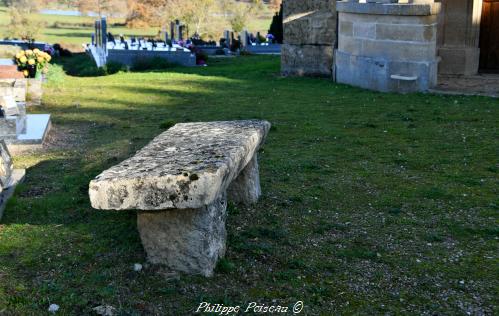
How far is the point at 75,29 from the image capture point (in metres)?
41.7

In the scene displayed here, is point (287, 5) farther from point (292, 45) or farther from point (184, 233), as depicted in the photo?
point (184, 233)

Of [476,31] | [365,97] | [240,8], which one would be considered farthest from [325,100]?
[240,8]

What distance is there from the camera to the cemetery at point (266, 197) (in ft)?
13.1

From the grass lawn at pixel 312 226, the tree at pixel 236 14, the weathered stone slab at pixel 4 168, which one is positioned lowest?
the grass lawn at pixel 312 226

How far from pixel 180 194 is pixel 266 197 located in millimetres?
2142

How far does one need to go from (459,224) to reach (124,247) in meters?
2.59

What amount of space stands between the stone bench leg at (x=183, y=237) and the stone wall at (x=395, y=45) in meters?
8.43

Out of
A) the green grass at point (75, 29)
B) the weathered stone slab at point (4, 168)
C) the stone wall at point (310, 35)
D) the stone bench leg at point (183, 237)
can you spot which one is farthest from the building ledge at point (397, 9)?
the green grass at point (75, 29)

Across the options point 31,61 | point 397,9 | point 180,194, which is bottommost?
point 180,194

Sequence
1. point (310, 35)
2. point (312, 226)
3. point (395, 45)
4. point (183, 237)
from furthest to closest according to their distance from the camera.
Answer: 1. point (310, 35)
2. point (395, 45)
3. point (312, 226)
4. point (183, 237)

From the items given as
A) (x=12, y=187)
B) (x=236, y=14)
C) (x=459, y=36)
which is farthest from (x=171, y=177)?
(x=236, y=14)

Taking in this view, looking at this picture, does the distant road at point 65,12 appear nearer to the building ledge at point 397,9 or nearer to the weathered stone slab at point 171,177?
the building ledge at point 397,9

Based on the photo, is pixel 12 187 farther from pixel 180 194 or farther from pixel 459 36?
pixel 459 36

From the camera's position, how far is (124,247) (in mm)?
4695
